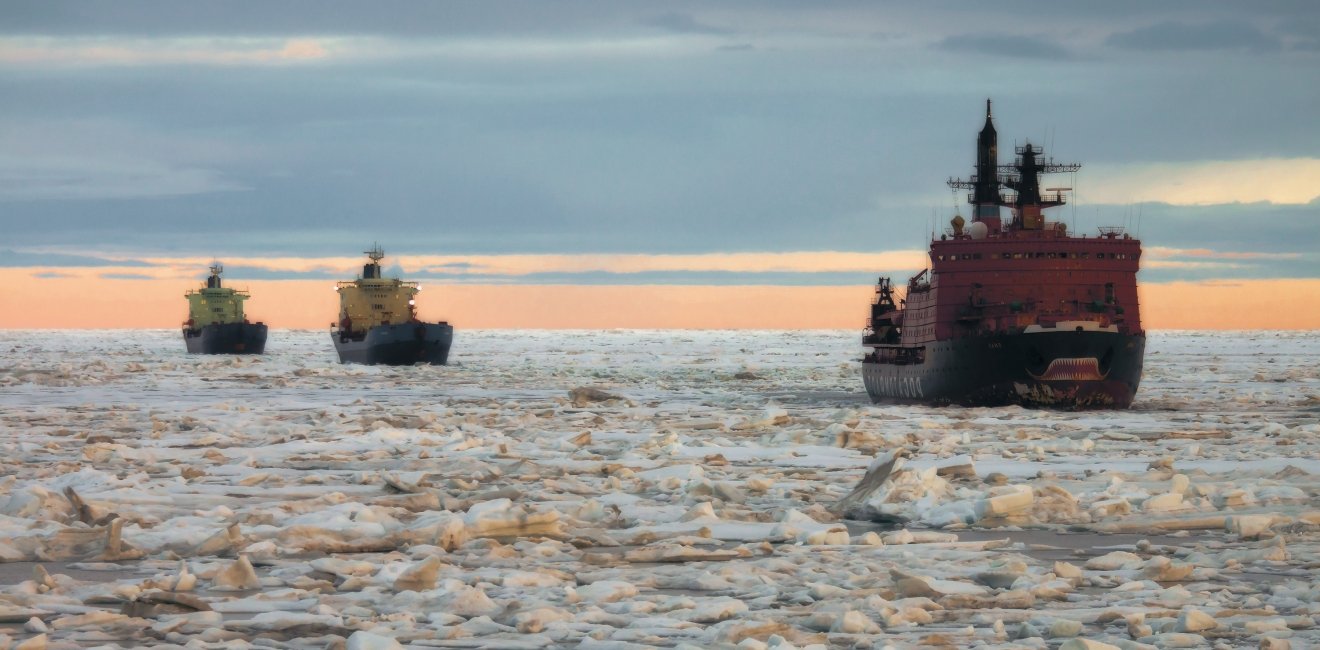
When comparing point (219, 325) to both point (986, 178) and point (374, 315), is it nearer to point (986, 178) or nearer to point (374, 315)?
point (374, 315)

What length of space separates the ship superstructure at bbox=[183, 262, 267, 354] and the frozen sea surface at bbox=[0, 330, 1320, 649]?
7044cm

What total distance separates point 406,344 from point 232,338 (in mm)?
27076

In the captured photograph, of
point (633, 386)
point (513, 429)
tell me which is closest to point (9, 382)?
point (633, 386)

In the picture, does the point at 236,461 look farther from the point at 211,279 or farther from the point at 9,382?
the point at 211,279

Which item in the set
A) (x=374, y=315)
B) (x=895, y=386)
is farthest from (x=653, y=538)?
(x=374, y=315)

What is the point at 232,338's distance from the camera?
93.9 metres

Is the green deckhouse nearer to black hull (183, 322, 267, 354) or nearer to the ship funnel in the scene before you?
black hull (183, 322, 267, 354)

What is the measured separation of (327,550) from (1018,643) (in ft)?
19.6

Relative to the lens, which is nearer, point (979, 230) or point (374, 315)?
point (979, 230)

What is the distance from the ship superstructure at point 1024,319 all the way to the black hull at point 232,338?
6146 centimetres

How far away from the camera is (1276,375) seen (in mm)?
59094

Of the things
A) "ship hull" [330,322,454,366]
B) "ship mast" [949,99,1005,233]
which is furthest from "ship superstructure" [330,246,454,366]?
"ship mast" [949,99,1005,233]

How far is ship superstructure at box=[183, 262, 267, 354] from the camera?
93.9 meters

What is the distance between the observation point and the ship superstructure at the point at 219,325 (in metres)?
93.9
